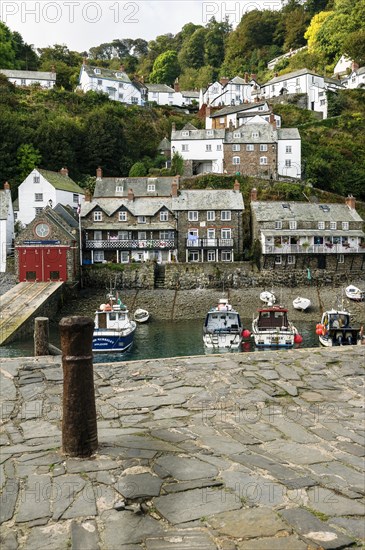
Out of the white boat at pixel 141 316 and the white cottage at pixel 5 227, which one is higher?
the white cottage at pixel 5 227

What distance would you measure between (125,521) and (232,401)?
10.2ft

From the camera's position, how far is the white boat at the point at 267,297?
1656 inches

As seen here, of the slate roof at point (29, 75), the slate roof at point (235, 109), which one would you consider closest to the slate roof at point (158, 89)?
the slate roof at point (29, 75)

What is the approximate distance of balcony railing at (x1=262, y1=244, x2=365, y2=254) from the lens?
48500mm

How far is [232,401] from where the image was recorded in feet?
21.8

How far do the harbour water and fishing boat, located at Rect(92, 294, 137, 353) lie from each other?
453 millimetres

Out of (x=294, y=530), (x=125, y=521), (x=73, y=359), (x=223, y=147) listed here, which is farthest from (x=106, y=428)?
(x=223, y=147)

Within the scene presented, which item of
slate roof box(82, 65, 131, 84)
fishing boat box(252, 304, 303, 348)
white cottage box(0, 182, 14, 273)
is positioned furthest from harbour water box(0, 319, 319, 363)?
slate roof box(82, 65, 131, 84)

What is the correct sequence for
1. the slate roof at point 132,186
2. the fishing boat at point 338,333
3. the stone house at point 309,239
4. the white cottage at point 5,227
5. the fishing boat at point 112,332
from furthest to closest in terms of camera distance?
the slate roof at point 132,186 → the white cottage at point 5,227 → the stone house at point 309,239 → the fishing boat at point 112,332 → the fishing boat at point 338,333

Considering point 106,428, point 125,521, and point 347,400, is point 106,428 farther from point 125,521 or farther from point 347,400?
point 347,400

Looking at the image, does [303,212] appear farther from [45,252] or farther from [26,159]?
[26,159]

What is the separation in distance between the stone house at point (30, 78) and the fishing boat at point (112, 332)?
60.3m

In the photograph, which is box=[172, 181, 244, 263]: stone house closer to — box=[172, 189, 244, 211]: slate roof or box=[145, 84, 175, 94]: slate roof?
box=[172, 189, 244, 211]: slate roof

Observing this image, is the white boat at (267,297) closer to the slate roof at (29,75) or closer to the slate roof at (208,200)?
the slate roof at (208,200)
